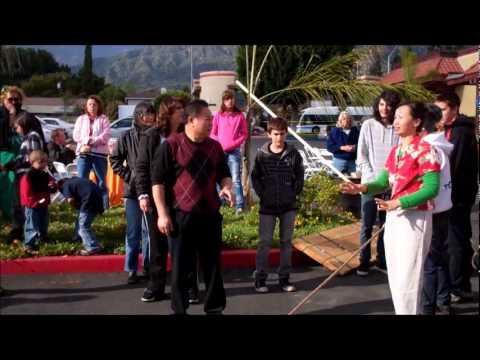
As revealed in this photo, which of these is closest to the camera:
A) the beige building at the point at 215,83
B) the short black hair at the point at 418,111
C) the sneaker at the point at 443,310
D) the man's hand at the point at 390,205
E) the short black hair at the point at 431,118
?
the man's hand at the point at 390,205

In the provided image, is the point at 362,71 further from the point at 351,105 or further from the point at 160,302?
the point at 160,302

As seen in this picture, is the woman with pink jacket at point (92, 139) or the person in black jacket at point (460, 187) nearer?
the person in black jacket at point (460, 187)

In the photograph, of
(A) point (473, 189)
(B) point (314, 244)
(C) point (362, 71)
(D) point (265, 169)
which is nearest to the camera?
(A) point (473, 189)

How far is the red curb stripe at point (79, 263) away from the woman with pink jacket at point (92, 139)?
1.89m

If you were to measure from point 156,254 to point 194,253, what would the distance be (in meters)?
0.77

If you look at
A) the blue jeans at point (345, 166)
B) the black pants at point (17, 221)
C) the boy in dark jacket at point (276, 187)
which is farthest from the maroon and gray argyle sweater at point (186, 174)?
the blue jeans at point (345, 166)

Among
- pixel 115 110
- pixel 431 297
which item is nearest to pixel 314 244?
pixel 431 297

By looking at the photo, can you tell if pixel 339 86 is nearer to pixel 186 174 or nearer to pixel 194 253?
pixel 186 174

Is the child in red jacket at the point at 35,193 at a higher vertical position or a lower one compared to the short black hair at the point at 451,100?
lower

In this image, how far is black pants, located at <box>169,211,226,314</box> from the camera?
13.2ft

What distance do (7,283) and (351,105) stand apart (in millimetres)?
4870

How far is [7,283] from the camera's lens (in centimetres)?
533

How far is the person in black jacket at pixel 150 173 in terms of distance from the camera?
14.9 ft

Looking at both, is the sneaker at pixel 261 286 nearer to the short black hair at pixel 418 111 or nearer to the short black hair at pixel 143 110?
the short black hair at pixel 143 110
